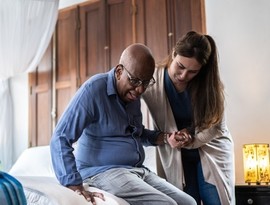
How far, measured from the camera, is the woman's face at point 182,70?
72.6 inches

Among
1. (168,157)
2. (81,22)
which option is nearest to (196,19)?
(81,22)

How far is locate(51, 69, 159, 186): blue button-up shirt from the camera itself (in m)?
1.42

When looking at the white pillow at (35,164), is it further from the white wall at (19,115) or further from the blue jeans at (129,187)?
the blue jeans at (129,187)

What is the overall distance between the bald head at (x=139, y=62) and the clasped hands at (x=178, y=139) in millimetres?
430

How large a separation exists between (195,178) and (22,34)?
2271 millimetres

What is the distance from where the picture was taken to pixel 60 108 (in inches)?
153

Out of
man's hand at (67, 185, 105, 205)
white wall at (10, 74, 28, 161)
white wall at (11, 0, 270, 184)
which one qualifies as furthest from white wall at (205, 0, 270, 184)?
white wall at (10, 74, 28, 161)

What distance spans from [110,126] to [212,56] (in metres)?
0.70

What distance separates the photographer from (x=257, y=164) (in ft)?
8.45

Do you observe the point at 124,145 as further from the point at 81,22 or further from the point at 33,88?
the point at 33,88

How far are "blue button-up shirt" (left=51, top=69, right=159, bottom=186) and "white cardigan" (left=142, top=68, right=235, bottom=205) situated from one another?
0.34 metres

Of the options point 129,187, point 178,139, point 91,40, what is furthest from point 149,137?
point 91,40

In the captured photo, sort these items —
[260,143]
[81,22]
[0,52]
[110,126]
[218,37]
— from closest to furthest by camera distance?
[110,126], [260,143], [218,37], [0,52], [81,22]

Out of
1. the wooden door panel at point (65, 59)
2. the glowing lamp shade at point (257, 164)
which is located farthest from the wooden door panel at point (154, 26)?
the glowing lamp shade at point (257, 164)
